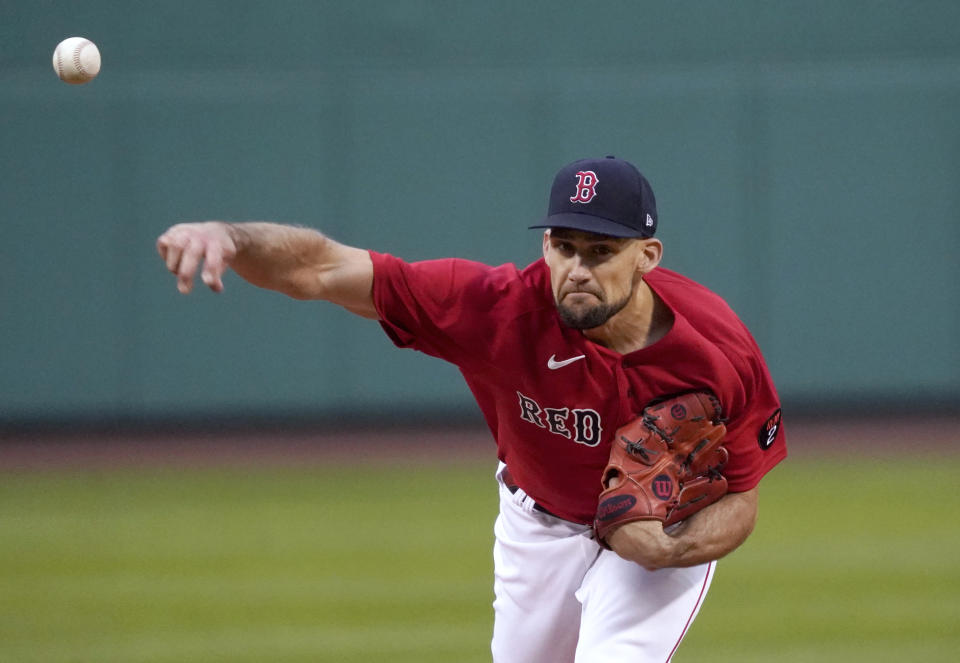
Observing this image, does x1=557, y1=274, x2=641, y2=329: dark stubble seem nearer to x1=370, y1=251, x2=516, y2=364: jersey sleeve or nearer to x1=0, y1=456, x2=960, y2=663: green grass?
x1=370, y1=251, x2=516, y2=364: jersey sleeve

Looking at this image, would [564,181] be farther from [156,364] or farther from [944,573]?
[156,364]

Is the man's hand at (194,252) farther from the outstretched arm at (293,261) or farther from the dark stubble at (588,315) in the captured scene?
the dark stubble at (588,315)

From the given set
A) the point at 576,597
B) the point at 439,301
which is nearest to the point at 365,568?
the point at 576,597

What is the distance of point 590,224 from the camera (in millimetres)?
4305

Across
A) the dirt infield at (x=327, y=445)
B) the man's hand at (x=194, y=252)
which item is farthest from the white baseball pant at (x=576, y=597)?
the dirt infield at (x=327, y=445)

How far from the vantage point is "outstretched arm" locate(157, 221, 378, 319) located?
4121 mm

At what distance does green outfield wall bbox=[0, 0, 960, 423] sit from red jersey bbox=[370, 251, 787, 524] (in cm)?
842

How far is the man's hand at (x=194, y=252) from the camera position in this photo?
3750mm

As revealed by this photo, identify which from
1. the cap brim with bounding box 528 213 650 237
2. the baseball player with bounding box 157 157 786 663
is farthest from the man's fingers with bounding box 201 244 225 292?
the cap brim with bounding box 528 213 650 237

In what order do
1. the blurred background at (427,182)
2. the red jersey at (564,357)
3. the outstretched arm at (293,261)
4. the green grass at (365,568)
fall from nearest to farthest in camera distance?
the outstretched arm at (293,261)
the red jersey at (564,357)
the green grass at (365,568)
the blurred background at (427,182)

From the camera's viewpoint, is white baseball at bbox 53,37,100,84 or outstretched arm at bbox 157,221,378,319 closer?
outstretched arm at bbox 157,221,378,319

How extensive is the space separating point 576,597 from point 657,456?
2.34 ft

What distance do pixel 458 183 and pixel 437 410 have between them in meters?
2.14

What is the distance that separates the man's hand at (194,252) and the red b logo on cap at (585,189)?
3.54 feet
